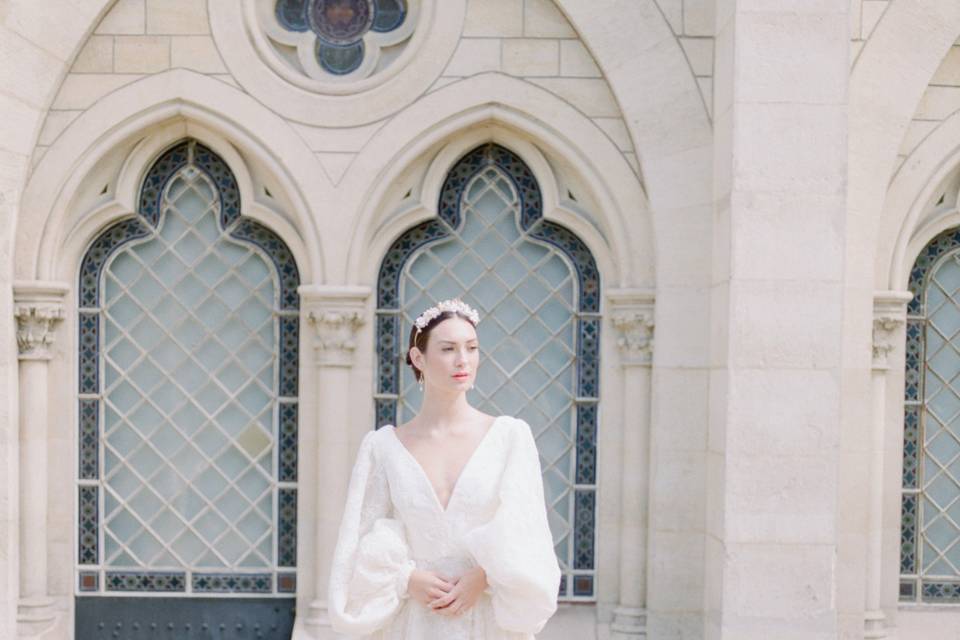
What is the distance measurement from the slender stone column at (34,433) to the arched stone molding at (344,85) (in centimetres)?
148

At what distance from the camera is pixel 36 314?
5.67 meters

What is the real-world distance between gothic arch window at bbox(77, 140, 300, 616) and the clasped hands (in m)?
2.84

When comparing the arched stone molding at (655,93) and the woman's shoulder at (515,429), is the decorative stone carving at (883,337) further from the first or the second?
the woman's shoulder at (515,429)

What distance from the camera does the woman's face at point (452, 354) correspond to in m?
3.22

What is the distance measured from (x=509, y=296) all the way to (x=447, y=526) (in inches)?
110

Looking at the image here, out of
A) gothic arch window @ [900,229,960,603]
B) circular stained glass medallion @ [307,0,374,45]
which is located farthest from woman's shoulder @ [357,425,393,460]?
gothic arch window @ [900,229,960,603]

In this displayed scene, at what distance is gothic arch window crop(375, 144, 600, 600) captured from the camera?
5.91m

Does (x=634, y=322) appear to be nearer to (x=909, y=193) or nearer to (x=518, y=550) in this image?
(x=909, y=193)

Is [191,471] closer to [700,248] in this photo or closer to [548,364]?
[548,364]

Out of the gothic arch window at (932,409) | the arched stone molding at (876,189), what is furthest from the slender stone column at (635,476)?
the gothic arch window at (932,409)

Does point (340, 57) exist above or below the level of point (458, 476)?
above

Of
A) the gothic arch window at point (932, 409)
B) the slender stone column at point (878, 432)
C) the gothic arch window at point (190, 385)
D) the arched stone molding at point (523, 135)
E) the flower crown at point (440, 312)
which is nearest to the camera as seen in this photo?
the flower crown at point (440, 312)

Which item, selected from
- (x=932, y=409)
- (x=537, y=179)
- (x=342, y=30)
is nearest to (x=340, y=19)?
(x=342, y=30)

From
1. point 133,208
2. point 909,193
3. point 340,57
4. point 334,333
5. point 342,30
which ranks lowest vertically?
point 334,333
